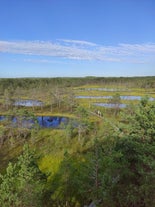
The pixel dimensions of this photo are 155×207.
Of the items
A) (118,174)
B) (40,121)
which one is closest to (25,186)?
(118,174)

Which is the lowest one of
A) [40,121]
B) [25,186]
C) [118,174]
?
[40,121]

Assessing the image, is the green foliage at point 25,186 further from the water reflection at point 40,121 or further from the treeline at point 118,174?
the water reflection at point 40,121

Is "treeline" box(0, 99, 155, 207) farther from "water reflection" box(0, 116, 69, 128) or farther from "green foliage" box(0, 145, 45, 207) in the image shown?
"water reflection" box(0, 116, 69, 128)

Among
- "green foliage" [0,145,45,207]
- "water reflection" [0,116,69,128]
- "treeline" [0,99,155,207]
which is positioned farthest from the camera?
"water reflection" [0,116,69,128]

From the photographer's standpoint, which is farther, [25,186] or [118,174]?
[118,174]

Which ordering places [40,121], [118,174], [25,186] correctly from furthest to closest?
[40,121] < [118,174] < [25,186]

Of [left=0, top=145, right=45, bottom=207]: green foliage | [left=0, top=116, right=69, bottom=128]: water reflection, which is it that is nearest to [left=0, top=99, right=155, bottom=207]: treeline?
[left=0, top=145, right=45, bottom=207]: green foliage

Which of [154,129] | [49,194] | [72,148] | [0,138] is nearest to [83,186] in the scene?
[154,129]

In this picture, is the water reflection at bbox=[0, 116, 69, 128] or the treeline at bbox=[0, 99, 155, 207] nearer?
the treeline at bbox=[0, 99, 155, 207]

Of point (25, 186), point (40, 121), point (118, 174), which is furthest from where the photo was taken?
point (40, 121)

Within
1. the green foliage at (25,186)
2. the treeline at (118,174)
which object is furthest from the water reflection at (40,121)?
the green foliage at (25,186)

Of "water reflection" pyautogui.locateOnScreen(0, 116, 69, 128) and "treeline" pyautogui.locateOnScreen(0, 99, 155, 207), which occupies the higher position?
"treeline" pyautogui.locateOnScreen(0, 99, 155, 207)

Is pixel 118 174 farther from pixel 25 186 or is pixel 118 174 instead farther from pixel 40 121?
pixel 40 121

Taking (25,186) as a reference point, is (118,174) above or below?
above
